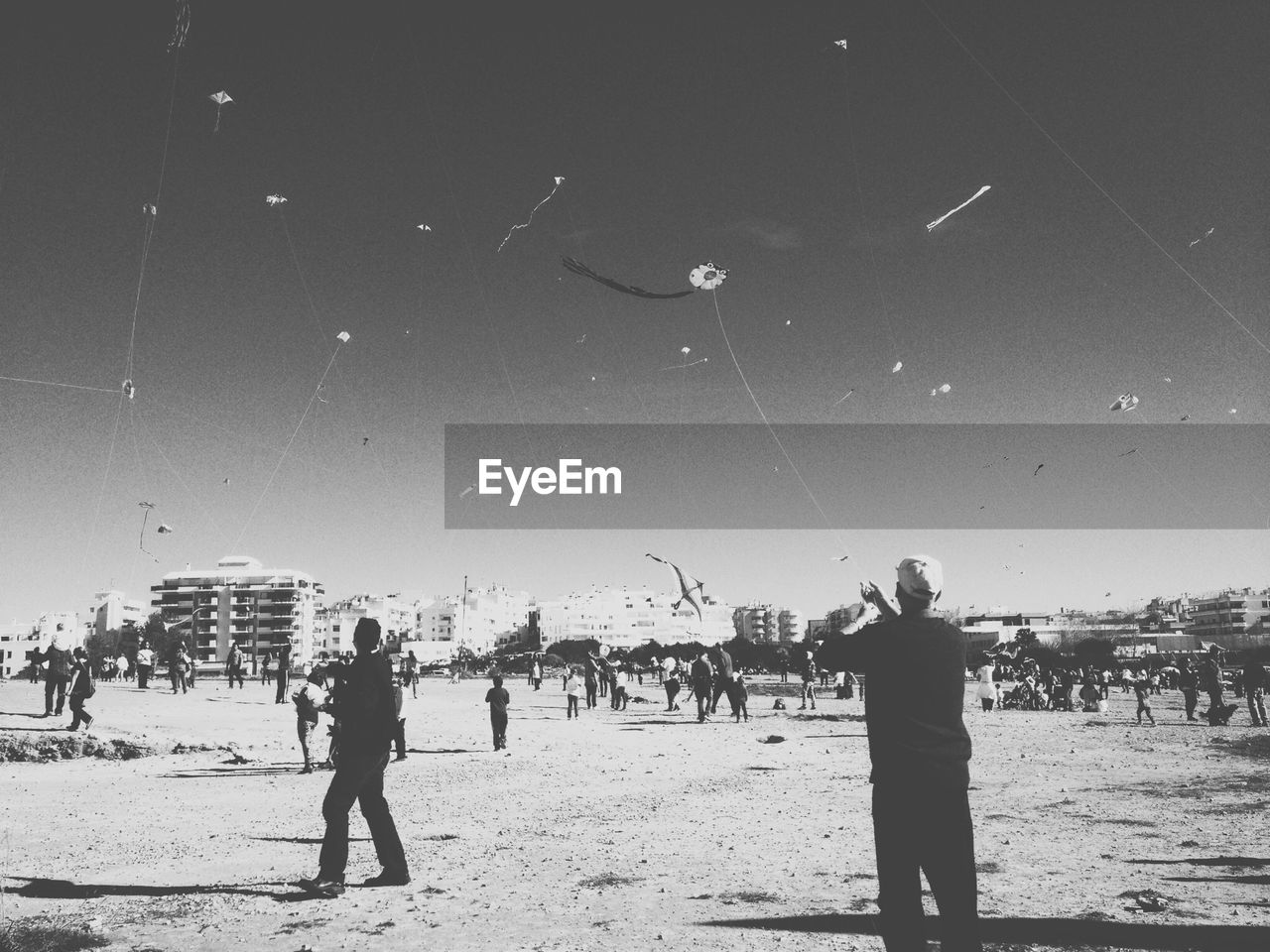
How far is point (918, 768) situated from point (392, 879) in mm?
4149

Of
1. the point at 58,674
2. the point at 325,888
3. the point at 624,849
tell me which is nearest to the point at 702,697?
the point at 58,674

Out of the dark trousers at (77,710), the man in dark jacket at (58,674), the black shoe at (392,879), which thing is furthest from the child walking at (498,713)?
the man in dark jacket at (58,674)

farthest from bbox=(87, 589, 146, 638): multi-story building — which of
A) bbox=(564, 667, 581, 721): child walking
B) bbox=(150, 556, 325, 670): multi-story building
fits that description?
bbox=(564, 667, 581, 721): child walking

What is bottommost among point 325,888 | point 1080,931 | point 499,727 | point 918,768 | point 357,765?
point 499,727

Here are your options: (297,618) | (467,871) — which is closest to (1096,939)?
Result: (467,871)

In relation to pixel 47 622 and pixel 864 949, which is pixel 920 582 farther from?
pixel 47 622

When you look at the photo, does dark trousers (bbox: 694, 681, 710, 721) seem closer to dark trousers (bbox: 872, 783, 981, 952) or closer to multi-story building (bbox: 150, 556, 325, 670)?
dark trousers (bbox: 872, 783, 981, 952)

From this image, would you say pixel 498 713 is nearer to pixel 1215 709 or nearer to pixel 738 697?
pixel 738 697

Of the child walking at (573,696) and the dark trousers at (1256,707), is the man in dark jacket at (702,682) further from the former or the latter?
the dark trousers at (1256,707)

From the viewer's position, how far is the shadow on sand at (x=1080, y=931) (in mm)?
Answer: 4559

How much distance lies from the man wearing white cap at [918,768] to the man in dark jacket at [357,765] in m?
3.37

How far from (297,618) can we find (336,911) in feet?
532

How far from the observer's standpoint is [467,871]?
20.8 ft

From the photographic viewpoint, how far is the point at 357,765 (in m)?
5.57
